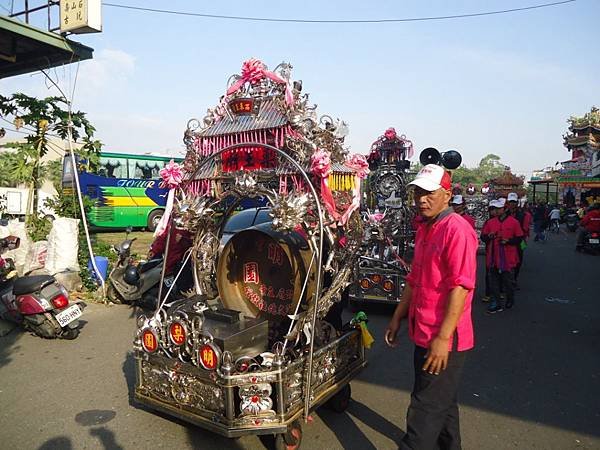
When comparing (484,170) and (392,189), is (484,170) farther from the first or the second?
(392,189)

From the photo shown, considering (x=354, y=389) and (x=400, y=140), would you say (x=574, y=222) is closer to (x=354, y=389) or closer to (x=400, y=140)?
(x=400, y=140)

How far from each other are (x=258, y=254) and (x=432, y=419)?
2153 mm

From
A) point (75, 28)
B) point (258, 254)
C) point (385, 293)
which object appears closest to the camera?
point (258, 254)

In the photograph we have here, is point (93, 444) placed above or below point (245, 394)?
below

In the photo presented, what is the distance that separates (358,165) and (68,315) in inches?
164

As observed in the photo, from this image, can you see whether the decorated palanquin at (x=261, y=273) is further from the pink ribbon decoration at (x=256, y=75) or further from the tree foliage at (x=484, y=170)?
the tree foliage at (x=484, y=170)

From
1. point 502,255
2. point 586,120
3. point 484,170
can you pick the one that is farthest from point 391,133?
point 484,170

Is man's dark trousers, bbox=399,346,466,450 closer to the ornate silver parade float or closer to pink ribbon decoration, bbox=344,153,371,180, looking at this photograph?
pink ribbon decoration, bbox=344,153,371,180

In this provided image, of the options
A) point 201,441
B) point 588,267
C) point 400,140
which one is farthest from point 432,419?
point 588,267

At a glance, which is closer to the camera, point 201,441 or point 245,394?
point 245,394

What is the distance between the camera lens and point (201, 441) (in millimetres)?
3316

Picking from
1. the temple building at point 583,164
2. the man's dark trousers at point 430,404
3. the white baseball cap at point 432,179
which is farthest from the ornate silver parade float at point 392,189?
the temple building at point 583,164

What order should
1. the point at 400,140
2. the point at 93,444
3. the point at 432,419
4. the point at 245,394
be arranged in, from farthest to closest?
1. the point at 400,140
2. the point at 93,444
3. the point at 245,394
4. the point at 432,419

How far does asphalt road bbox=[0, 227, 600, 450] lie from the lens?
3.35 m
